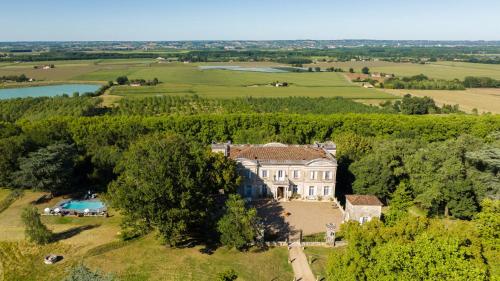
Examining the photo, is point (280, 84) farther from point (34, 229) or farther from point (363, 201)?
point (34, 229)

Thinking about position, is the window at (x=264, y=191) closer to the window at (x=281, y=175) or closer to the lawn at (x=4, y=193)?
the window at (x=281, y=175)

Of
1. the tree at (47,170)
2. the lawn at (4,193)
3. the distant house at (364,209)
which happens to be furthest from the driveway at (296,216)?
the lawn at (4,193)

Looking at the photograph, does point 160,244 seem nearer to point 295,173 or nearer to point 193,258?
point 193,258

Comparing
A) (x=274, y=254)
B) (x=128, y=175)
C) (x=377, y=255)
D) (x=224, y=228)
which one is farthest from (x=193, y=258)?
(x=377, y=255)

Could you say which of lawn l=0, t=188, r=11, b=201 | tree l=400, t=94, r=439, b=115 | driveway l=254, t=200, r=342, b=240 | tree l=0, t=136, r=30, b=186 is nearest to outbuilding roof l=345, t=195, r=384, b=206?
driveway l=254, t=200, r=342, b=240

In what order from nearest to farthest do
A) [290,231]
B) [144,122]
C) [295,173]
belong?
[290,231], [295,173], [144,122]

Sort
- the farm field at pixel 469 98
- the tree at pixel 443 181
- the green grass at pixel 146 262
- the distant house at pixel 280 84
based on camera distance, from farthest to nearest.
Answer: the distant house at pixel 280 84
the farm field at pixel 469 98
the tree at pixel 443 181
the green grass at pixel 146 262

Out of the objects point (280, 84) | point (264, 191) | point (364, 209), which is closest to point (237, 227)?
point (264, 191)

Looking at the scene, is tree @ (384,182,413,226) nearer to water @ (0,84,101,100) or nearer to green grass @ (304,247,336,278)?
green grass @ (304,247,336,278)
